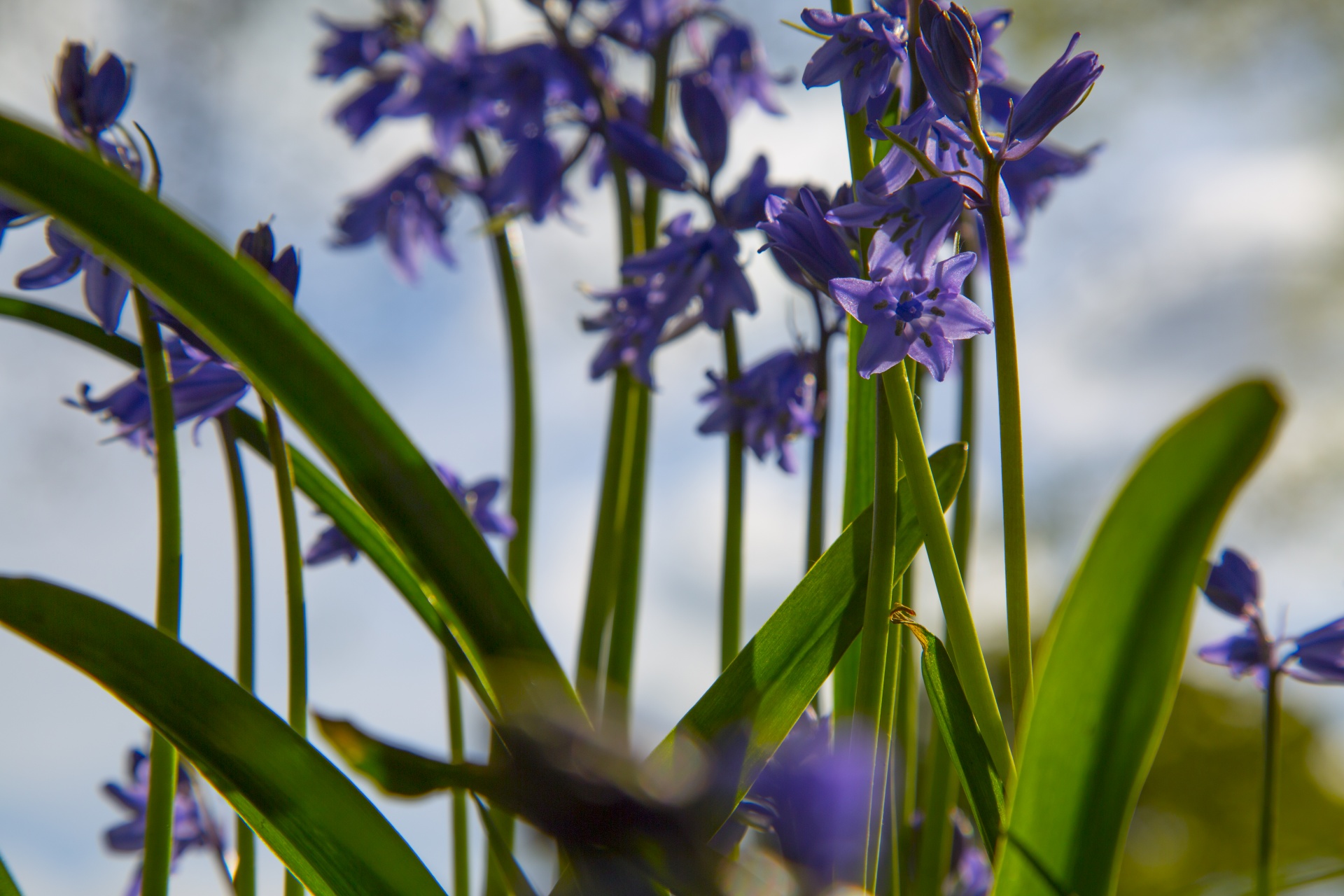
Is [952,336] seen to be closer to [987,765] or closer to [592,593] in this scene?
[987,765]

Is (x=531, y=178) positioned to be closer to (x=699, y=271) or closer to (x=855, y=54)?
(x=699, y=271)

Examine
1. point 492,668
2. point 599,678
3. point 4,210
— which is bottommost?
point 492,668

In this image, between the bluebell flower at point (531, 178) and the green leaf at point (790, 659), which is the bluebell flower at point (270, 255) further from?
the bluebell flower at point (531, 178)

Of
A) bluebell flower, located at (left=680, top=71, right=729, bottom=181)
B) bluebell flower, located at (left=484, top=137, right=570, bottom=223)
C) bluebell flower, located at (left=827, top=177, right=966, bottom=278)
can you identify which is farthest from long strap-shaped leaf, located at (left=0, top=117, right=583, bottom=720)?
bluebell flower, located at (left=484, top=137, right=570, bottom=223)

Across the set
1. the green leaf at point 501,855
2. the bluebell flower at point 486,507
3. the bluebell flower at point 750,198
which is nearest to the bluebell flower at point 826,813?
the green leaf at point 501,855

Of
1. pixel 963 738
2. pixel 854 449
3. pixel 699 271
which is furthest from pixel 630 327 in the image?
pixel 963 738

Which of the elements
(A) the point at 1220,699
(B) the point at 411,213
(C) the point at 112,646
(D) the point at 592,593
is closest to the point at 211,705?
(C) the point at 112,646
